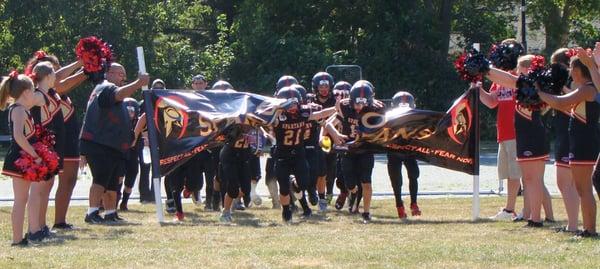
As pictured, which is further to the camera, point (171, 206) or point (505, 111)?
point (171, 206)

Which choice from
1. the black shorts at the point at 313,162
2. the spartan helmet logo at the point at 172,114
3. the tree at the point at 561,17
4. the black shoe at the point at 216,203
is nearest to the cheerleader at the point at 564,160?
the black shorts at the point at 313,162

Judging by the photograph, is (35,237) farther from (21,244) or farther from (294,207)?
(294,207)

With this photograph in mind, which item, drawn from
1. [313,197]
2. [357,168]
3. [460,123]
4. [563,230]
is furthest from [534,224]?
[313,197]

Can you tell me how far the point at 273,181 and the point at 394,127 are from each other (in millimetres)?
2683

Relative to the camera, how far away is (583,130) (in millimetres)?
10930

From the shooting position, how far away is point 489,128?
→ 38250mm

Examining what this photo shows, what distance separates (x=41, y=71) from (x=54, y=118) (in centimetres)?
67

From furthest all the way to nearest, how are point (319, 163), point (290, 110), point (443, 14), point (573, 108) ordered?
point (443, 14)
point (319, 163)
point (290, 110)
point (573, 108)

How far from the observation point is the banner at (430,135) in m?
14.1

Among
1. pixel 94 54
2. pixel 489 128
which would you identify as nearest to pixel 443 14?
pixel 489 128

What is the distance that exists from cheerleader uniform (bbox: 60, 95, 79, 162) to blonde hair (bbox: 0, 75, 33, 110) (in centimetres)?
183

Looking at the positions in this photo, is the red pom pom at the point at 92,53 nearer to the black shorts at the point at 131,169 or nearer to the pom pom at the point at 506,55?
the black shorts at the point at 131,169

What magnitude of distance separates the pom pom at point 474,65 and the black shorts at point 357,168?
225 centimetres

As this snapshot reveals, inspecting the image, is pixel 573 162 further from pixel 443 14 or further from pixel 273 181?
pixel 443 14
